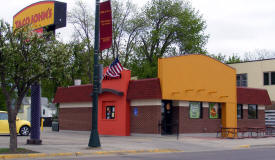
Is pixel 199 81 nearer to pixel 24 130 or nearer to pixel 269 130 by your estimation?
pixel 269 130

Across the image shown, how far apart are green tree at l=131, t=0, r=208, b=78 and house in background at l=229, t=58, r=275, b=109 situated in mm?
7208

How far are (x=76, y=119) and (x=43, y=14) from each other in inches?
531

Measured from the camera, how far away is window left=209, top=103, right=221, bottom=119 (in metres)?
29.8

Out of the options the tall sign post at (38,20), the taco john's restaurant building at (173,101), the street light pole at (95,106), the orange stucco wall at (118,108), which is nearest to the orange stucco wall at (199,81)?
the taco john's restaurant building at (173,101)

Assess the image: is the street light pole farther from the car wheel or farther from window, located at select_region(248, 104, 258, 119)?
window, located at select_region(248, 104, 258, 119)

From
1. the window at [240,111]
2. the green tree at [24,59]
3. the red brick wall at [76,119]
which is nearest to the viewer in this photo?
the green tree at [24,59]

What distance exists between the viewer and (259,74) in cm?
4419

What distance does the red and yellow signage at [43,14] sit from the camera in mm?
19953

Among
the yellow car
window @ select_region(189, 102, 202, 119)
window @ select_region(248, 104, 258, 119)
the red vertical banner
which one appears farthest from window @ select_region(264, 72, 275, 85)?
the red vertical banner

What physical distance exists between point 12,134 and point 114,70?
38.4 feet

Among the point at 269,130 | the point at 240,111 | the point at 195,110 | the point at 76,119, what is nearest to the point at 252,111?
the point at 240,111

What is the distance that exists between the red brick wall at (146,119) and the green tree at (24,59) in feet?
37.7

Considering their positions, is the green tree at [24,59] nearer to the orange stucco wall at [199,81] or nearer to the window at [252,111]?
the orange stucco wall at [199,81]

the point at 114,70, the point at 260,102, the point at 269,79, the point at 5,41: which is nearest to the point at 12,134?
the point at 5,41
